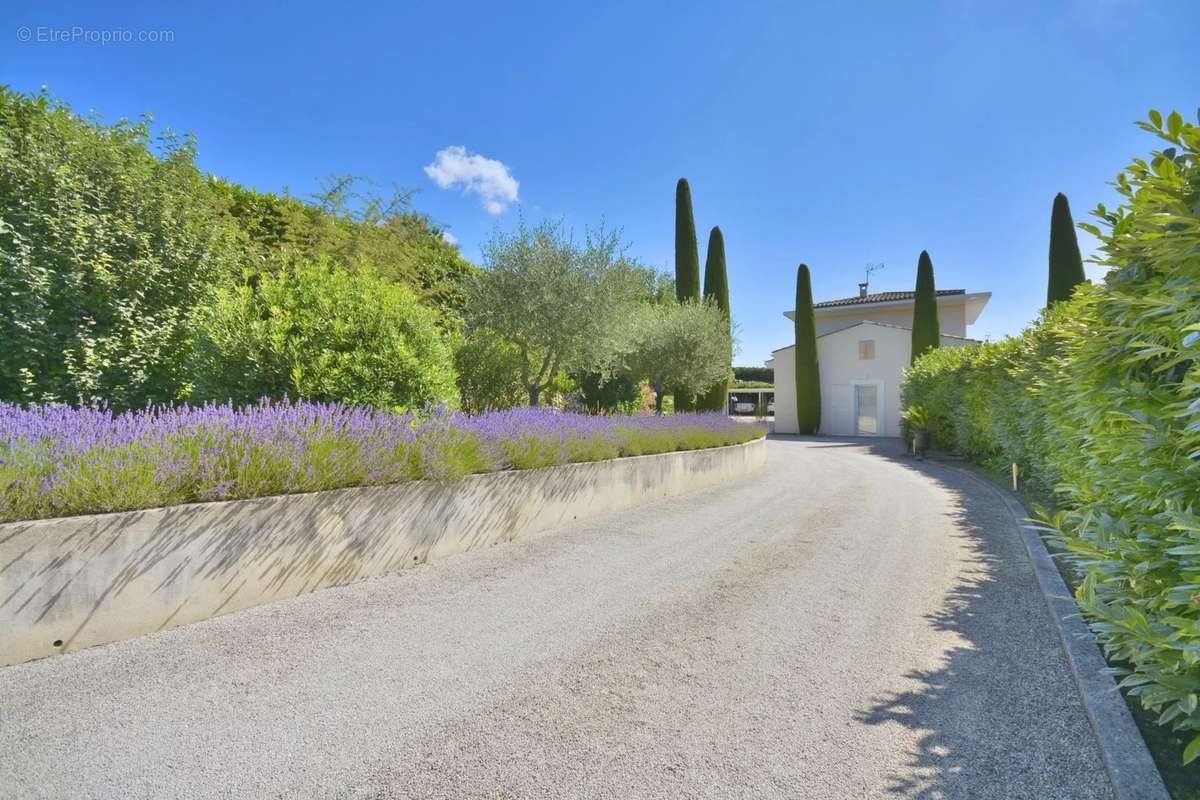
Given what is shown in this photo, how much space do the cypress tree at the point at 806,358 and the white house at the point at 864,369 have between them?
2.41ft

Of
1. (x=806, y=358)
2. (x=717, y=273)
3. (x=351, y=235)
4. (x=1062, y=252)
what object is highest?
(x=1062, y=252)

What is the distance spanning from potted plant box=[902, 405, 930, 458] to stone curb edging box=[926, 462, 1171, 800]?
11.4m

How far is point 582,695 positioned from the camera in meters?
2.60

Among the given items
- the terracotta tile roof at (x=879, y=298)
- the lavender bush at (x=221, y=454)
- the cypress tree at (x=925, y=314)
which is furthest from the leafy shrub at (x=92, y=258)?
the terracotta tile roof at (x=879, y=298)

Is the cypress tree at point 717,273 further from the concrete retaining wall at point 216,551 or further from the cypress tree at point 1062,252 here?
the concrete retaining wall at point 216,551

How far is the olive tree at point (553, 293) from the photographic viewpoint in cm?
981

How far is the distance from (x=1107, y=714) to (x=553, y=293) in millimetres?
8874

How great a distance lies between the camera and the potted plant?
46.2 feet

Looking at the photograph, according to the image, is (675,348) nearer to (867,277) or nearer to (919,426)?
(919,426)

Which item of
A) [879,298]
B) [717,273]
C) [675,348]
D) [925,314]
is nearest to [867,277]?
[879,298]

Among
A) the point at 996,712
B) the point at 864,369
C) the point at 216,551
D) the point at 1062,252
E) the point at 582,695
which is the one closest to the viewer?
the point at 996,712

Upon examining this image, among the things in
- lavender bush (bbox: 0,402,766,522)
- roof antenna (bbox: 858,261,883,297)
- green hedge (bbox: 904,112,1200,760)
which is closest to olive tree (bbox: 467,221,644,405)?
lavender bush (bbox: 0,402,766,522)

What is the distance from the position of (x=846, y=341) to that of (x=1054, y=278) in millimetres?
7754

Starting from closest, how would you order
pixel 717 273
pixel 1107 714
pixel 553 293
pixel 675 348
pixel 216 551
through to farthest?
pixel 1107 714, pixel 216 551, pixel 553 293, pixel 675 348, pixel 717 273
